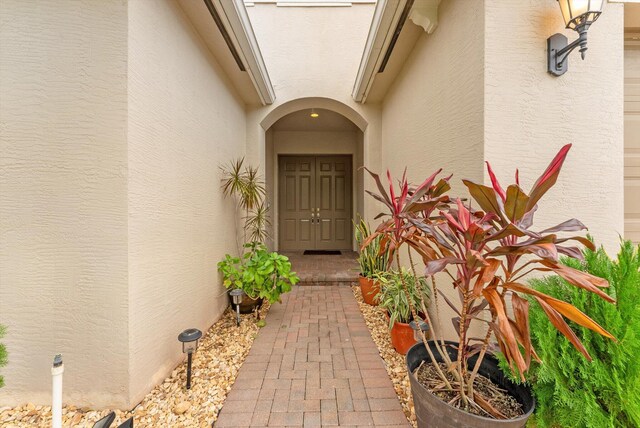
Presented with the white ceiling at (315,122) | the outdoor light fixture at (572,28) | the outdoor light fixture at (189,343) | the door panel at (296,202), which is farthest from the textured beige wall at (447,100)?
the door panel at (296,202)

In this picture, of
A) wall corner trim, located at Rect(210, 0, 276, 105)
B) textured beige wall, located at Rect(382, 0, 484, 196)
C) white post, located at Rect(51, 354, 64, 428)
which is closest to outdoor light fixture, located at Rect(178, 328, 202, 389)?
white post, located at Rect(51, 354, 64, 428)

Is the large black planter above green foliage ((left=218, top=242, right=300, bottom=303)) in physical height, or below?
below

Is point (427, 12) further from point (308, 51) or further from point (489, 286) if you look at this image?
point (308, 51)

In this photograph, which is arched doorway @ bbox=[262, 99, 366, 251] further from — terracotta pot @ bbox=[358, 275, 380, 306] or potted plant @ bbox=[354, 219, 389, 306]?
terracotta pot @ bbox=[358, 275, 380, 306]

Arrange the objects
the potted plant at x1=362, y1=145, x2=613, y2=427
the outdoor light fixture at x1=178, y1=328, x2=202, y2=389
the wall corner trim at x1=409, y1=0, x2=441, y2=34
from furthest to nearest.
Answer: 1. the wall corner trim at x1=409, y1=0, x2=441, y2=34
2. the outdoor light fixture at x1=178, y1=328, x2=202, y2=389
3. the potted plant at x1=362, y1=145, x2=613, y2=427

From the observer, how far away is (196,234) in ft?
7.87

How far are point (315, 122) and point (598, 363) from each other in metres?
5.30

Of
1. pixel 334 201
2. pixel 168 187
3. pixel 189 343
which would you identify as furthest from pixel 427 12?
pixel 334 201

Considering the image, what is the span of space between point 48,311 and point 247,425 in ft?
4.60

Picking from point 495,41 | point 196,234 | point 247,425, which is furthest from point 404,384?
point 495,41

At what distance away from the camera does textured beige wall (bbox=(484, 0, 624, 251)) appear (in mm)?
1567

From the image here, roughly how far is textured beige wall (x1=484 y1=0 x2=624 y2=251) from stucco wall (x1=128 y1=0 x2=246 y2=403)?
86.9 inches

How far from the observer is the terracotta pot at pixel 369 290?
10.2 ft

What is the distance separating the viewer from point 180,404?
1600mm
